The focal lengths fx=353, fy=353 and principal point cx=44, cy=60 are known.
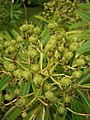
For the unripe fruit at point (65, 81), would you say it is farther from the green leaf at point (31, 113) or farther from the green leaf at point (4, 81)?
the green leaf at point (4, 81)

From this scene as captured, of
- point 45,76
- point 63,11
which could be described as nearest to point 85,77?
point 45,76

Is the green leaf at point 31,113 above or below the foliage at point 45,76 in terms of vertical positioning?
below

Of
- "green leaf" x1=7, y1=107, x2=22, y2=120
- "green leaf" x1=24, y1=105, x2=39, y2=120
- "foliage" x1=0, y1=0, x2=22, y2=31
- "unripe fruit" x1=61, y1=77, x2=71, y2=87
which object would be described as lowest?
"foliage" x1=0, y1=0, x2=22, y2=31

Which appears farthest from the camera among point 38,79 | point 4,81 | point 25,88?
point 4,81

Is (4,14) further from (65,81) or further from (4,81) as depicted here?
(65,81)

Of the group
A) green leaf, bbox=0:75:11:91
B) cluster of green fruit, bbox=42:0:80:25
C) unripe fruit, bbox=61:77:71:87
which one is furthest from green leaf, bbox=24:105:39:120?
cluster of green fruit, bbox=42:0:80:25

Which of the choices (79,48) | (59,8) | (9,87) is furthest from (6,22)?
(79,48)

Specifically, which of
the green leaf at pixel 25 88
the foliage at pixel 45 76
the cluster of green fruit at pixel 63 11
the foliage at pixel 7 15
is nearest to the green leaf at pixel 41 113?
the foliage at pixel 45 76

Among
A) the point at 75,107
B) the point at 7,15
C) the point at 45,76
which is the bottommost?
the point at 7,15

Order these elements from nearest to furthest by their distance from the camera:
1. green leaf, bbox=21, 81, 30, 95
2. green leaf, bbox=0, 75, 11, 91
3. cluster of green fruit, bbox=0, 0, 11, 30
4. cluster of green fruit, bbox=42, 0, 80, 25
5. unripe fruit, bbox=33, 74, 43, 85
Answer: unripe fruit, bbox=33, 74, 43, 85
green leaf, bbox=21, 81, 30, 95
green leaf, bbox=0, 75, 11, 91
cluster of green fruit, bbox=42, 0, 80, 25
cluster of green fruit, bbox=0, 0, 11, 30

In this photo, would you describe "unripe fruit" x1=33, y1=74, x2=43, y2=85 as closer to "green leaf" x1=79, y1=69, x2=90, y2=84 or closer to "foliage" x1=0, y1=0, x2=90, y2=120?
"foliage" x1=0, y1=0, x2=90, y2=120

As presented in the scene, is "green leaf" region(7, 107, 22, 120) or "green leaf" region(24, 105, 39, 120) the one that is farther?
"green leaf" region(7, 107, 22, 120)

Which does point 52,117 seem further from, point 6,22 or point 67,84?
point 6,22
